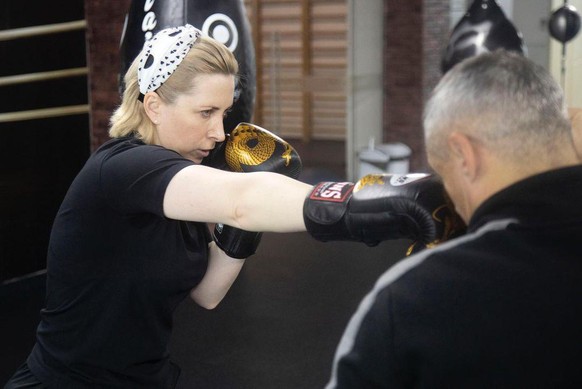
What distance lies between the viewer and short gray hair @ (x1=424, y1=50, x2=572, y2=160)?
2.88ft

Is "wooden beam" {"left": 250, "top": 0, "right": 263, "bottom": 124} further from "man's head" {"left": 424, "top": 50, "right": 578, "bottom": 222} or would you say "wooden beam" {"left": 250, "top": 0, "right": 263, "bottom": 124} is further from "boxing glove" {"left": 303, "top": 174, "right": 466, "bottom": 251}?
"man's head" {"left": 424, "top": 50, "right": 578, "bottom": 222}

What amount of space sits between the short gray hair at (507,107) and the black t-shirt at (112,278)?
55 centimetres

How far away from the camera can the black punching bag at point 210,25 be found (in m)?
2.54

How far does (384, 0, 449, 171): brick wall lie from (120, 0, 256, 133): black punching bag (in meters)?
4.37

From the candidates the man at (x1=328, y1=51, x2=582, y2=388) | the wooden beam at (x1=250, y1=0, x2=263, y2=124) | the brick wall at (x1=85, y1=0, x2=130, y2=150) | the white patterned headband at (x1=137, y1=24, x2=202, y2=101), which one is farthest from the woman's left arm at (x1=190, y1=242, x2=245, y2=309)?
the wooden beam at (x1=250, y1=0, x2=263, y2=124)

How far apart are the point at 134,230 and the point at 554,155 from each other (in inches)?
29.9

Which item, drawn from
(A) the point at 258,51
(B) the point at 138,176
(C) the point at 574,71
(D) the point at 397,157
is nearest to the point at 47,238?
(B) the point at 138,176

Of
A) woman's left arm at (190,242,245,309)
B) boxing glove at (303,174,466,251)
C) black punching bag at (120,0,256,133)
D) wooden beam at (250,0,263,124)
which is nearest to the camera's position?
boxing glove at (303,174,466,251)

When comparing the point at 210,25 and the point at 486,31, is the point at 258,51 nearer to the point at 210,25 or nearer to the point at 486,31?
the point at 486,31

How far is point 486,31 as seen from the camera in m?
4.81

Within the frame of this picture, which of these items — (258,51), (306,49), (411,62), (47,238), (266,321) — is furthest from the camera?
(306,49)

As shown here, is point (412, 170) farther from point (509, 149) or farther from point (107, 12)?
point (509, 149)

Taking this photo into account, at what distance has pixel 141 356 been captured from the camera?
150 centimetres

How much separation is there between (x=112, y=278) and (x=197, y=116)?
32cm
